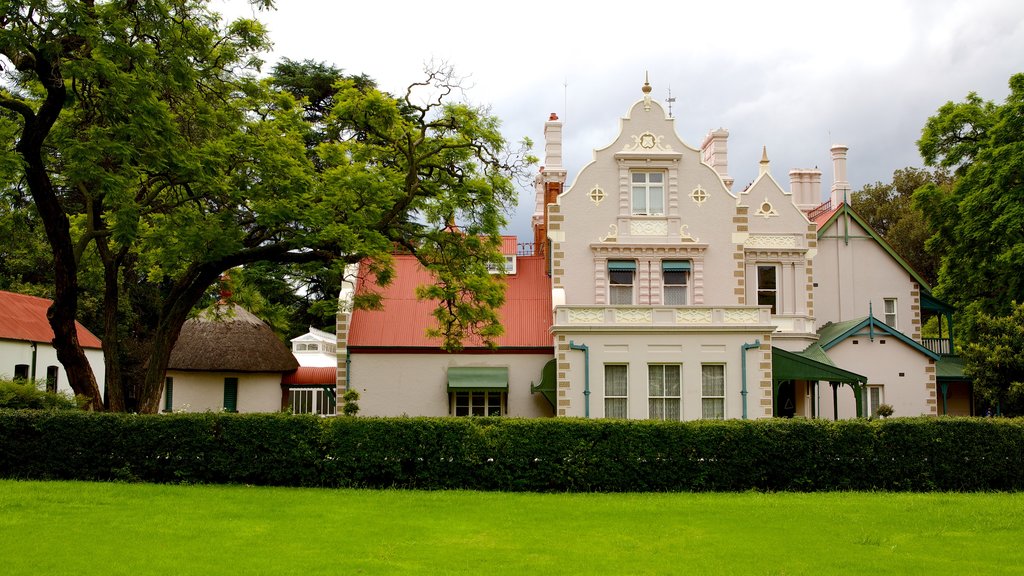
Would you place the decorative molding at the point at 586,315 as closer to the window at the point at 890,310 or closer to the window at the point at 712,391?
the window at the point at 712,391

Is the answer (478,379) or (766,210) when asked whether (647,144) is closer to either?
(766,210)

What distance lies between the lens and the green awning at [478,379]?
30906 mm

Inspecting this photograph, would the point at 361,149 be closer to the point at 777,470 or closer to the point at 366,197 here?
the point at 366,197

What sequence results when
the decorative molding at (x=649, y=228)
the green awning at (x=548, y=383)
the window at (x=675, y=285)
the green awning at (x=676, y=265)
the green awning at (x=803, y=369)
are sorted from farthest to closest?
the window at (x=675, y=285) → the decorative molding at (x=649, y=228) → the green awning at (x=676, y=265) → the green awning at (x=548, y=383) → the green awning at (x=803, y=369)

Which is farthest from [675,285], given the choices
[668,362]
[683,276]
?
[668,362]

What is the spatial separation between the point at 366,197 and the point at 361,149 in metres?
2.16

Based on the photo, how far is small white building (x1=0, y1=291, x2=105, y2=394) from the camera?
115 feet

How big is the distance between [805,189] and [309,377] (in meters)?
21.2

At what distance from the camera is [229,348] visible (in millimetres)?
34562

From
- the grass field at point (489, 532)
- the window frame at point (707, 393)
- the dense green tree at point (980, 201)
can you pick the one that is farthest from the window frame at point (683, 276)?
the grass field at point (489, 532)

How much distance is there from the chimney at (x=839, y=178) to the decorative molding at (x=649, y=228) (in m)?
9.08

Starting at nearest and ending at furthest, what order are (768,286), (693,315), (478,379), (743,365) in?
(743,365) → (693,315) → (478,379) → (768,286)

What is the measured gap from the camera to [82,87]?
18.3 metres

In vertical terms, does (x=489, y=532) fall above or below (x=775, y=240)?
below
